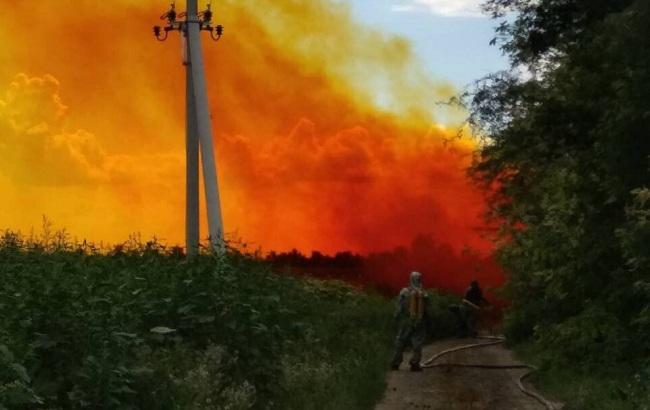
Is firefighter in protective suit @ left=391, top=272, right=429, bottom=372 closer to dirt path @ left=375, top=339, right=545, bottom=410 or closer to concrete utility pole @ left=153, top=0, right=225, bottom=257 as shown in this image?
dirt path @ left=375, top=339, right=545, bottom=410

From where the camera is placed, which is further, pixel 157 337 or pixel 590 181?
pixel 590 181

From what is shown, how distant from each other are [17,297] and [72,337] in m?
1.26

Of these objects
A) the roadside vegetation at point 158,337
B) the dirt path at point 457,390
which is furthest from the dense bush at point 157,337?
the dirt path at point 457,390

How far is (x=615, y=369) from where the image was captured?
19062mm

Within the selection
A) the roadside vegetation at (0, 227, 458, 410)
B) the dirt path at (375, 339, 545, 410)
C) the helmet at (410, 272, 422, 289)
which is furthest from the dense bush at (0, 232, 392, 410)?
the helmet at (410, 272, 422, 289)

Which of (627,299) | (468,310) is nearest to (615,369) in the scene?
(627,299)

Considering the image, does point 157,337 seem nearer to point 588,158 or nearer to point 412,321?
point 588,158

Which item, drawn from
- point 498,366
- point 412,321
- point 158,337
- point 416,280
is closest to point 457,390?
point 412,321

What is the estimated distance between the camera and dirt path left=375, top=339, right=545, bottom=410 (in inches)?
736

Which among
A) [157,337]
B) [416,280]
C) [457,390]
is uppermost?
[416,280]

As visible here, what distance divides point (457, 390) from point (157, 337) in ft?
32.7

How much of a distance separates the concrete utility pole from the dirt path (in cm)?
480

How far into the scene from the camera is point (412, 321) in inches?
984

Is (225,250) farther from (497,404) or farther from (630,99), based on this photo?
(630,99)
